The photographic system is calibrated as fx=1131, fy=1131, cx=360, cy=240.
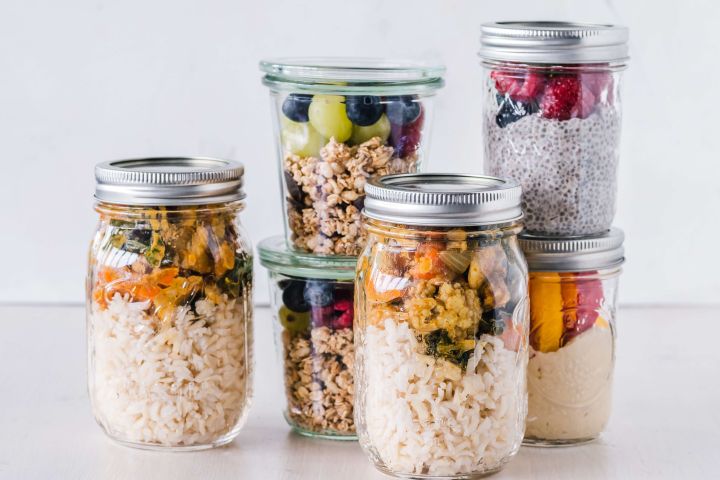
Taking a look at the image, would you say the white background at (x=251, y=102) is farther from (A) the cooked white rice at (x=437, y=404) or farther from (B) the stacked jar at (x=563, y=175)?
(A) the cooked white rice at (x=437, y=404)

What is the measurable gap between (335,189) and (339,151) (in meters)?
0.04

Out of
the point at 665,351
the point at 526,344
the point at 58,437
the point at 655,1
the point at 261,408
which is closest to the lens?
the point at 526,344

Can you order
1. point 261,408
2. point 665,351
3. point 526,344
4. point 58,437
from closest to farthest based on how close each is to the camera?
point 526,344 → point 58,437 → point 261,408 → point 665,351

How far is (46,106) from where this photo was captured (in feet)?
5.97

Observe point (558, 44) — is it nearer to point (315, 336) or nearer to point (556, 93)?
point (556, 93)

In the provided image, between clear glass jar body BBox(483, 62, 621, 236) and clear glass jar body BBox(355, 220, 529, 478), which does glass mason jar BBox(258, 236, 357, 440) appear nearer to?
clear glass jar body BBox(355, 220, 529, 478)

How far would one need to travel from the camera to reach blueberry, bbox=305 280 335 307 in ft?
4.03

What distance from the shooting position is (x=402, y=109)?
1.21 m

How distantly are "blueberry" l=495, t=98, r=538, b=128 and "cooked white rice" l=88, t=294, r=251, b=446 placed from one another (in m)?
0.34

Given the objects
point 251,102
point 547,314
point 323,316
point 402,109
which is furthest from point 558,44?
point 251,102

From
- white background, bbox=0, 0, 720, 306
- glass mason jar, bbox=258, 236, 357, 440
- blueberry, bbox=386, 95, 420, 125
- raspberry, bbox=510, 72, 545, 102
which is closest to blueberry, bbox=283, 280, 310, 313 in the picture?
glass mason jar, bbox=258, 236, 357, 440

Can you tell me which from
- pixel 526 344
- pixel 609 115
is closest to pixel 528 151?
pixel 609 115

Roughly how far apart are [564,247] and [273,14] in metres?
0.76

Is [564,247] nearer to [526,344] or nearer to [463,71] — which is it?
[526,344]
